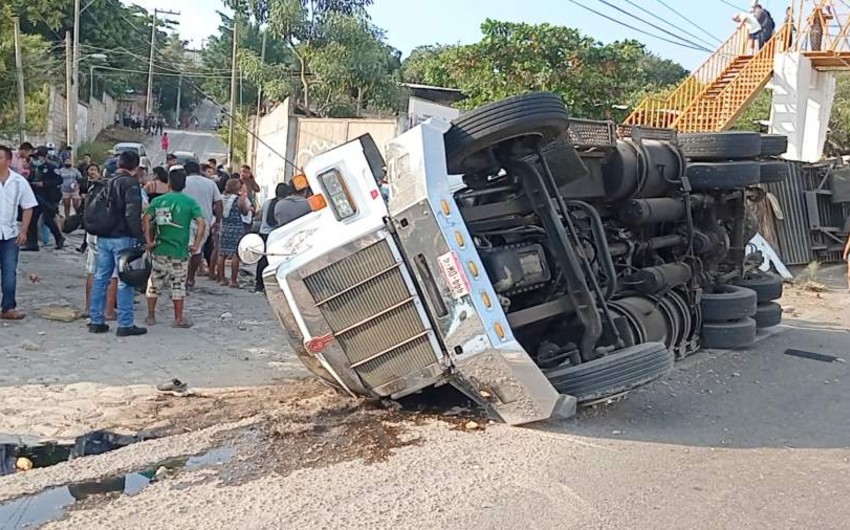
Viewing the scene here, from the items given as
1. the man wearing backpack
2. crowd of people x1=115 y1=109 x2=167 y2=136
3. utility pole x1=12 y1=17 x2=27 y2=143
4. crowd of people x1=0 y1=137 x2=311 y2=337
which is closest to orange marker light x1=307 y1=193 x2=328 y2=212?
crowd of people x1=0 y1=137 x2=311 y2=337

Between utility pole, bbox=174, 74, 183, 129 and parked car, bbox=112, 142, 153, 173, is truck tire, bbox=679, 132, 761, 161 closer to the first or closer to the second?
parked car, bbox=112, 142, 153, 173

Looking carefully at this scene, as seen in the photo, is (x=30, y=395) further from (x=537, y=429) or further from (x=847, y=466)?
(x=847, y=466)

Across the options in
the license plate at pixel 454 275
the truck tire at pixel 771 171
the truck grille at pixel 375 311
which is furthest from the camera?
the truck tire at pixel 771 171

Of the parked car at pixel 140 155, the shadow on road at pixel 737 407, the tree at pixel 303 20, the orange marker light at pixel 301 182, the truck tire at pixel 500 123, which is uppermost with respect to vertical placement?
the tree at pixel 303 20

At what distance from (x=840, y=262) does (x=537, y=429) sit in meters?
14.0

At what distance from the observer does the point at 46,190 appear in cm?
1380

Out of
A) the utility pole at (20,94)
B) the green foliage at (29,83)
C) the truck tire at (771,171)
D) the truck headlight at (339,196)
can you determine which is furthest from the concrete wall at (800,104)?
the utility pole at (20,94)

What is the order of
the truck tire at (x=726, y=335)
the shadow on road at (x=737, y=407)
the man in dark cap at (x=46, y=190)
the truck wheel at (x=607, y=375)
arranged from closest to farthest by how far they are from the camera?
the truck wheel at (x=607, y=375)
the shadow on road at (x=737, y=407)
the truck tire at (x=726, y=335)
the man in dark cap at (x=46, y=190)

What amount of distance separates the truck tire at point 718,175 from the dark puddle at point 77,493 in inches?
200

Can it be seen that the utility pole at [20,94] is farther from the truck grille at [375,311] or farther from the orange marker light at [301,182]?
the truck grille at [375,311]

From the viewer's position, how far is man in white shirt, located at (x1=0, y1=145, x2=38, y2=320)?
28.6ft

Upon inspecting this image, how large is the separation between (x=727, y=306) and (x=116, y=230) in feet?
18.3

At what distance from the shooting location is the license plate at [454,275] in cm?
512

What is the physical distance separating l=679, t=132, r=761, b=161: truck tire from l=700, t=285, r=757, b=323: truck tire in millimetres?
1269
